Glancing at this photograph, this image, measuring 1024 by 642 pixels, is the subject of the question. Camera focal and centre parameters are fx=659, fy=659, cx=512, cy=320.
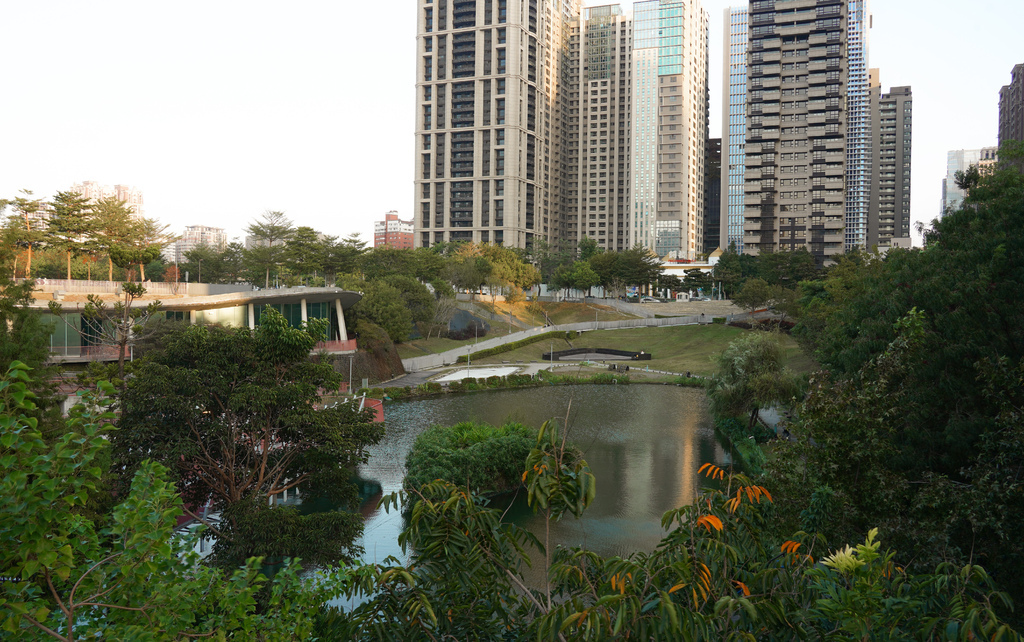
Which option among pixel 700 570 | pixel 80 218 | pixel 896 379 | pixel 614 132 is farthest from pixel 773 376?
pixel 614 132

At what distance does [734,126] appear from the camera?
→ 127188 millimetres

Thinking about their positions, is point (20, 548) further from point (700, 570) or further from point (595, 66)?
point (595, 66)

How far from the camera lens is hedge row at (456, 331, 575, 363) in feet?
210

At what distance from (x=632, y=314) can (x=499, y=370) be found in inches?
1458

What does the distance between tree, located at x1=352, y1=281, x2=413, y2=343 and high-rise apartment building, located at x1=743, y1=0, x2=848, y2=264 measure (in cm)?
6759

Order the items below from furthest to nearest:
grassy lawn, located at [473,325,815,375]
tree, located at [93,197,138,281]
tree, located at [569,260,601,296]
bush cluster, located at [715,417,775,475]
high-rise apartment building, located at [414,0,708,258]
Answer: high-rise apartment building, located at [414,0,708,258] → tree, located at [569,260,601,296] → grassy lawn, located at [473,325,815,375] → tree, located at [93,197,138,281] → bush cluster, located at [715,417,775,475]

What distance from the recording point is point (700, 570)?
18.2ft

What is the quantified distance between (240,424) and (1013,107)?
119 m

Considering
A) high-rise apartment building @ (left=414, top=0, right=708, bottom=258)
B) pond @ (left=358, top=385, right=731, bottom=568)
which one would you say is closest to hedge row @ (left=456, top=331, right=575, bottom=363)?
pond @ (left=358, top=385, right=731, bottom=568)

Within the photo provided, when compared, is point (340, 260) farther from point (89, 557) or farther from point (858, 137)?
point (858, 137)

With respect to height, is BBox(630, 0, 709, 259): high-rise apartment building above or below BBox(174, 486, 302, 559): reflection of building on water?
above

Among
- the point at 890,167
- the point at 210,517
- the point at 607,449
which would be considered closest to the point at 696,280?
the point at 607,449

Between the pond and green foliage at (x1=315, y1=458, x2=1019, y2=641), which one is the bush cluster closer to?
the pond

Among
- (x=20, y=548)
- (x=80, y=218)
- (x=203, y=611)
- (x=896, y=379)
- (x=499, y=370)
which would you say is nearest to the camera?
(x=20, y=548)
